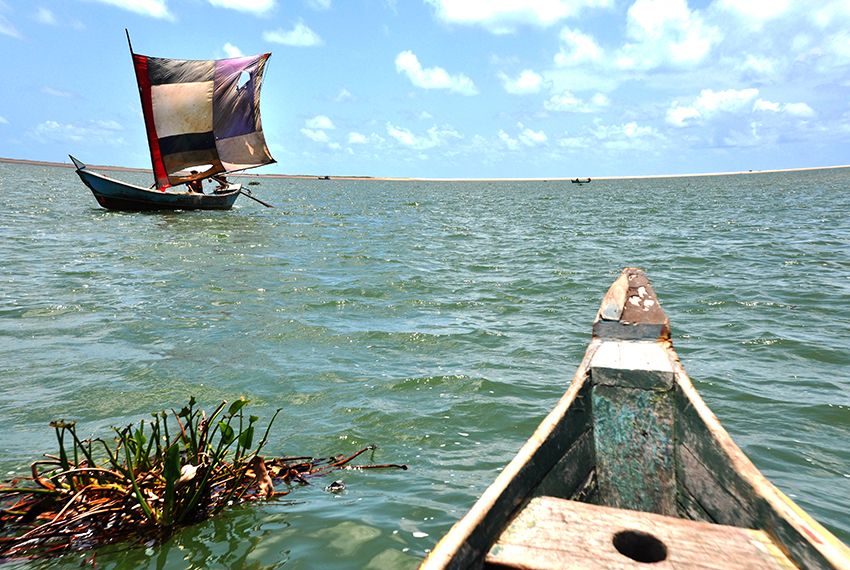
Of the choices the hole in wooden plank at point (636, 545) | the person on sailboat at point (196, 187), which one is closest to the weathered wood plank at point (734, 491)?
the hole in wooden plank at point (636, 545)

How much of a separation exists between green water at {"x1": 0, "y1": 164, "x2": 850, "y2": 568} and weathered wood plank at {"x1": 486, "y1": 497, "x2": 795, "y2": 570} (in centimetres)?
129

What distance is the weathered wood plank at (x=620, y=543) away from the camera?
2.50 m

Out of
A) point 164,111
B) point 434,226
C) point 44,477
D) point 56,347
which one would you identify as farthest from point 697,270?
point 164,111

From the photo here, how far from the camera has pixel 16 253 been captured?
16.9 meters

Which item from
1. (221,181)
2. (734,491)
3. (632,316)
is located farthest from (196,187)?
(734,491)

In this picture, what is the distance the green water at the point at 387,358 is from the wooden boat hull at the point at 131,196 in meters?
14.7

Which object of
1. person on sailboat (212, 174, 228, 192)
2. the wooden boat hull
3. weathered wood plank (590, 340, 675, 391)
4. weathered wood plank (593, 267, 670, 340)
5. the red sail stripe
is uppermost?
the red sail stripe

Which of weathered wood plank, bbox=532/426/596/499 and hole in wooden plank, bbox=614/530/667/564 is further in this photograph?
weathered wood plank, bbox=532/426/596/499

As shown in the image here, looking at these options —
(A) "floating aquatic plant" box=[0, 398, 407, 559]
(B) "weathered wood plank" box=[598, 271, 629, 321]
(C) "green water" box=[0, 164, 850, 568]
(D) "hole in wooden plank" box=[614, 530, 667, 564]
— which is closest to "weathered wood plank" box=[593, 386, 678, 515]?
(D) "hole in wooden plank" box=[614, 530, 667, 564]

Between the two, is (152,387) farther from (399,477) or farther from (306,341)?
(399,477)

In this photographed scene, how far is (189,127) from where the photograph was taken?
33.7 m

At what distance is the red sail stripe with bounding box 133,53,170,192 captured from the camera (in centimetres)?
3316

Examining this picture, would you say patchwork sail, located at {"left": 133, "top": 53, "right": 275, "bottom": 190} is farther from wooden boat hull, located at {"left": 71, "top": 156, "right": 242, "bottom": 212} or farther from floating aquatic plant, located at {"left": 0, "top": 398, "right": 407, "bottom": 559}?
floating aquatic plant, located at {"left": 0, "top": 398, "right": 407, "bottom": 559}

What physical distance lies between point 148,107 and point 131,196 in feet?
16.2
